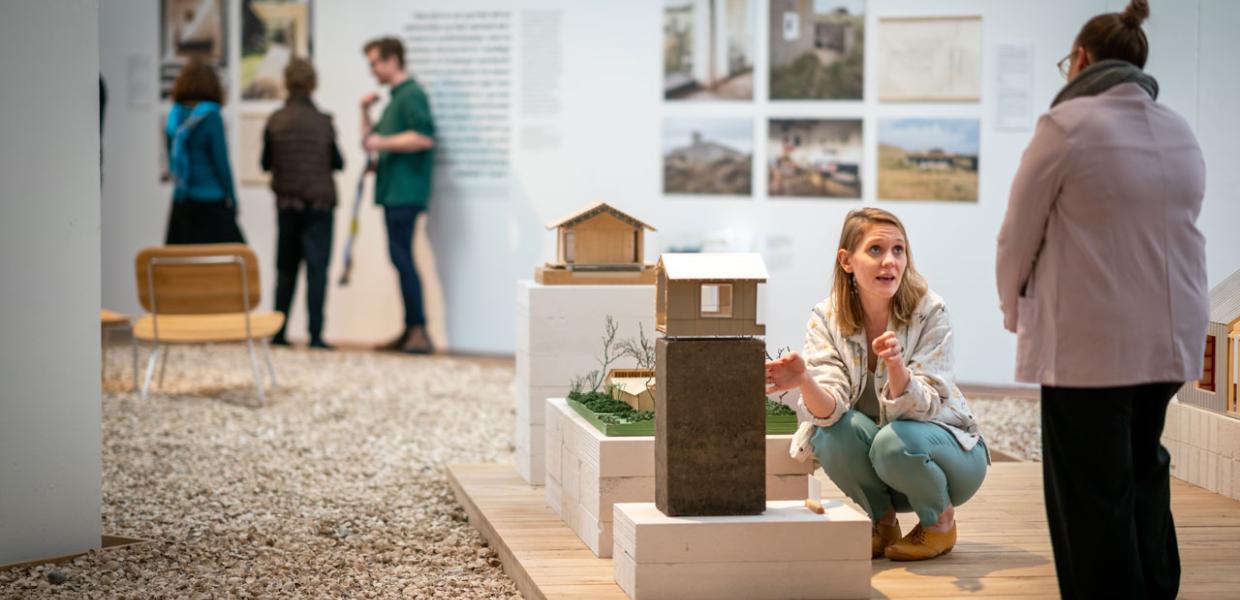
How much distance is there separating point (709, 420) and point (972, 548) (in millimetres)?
1142

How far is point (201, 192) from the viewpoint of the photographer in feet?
34.1

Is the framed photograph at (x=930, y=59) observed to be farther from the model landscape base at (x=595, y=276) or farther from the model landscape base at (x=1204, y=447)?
the model landscape base at (x=595, y=276)

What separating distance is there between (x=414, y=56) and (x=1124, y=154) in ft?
25.8

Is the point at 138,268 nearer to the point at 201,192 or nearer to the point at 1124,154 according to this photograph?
the point at 201,192

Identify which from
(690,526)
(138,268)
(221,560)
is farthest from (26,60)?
(138,268)

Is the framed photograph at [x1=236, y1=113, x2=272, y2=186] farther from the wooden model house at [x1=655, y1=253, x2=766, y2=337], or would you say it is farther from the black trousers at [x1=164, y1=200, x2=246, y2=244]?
the wooden model house at [x1=655, y1=253, x2=766, y2=337]

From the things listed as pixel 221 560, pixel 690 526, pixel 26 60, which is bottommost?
pixel 221 560

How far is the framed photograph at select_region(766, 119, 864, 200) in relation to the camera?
9.27 meters

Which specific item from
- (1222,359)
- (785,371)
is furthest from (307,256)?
(785,371)

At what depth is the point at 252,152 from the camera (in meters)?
11.1

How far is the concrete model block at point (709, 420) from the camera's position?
11.9 ft

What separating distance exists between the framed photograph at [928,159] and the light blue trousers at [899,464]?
502 cm

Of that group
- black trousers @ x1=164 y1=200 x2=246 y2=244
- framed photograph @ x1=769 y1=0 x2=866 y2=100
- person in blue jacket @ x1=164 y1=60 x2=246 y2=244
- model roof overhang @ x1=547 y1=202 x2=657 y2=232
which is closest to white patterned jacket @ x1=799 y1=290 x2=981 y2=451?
model roof overhang @ x1=547 y1=202 x2=657 y2=232

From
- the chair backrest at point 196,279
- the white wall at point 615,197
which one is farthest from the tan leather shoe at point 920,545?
the chair backrest at point 196,279
